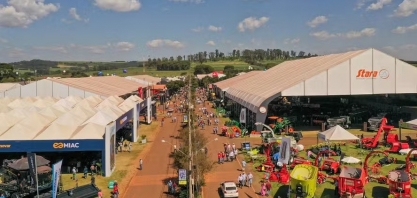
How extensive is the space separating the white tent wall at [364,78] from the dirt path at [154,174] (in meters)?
17.8

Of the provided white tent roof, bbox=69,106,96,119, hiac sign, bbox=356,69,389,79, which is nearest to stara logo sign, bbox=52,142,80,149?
white tent roof, bbox=69,106,96,119

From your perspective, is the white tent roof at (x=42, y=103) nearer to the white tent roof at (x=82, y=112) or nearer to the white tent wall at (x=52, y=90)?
the white tent wall at (x=52, y=90)

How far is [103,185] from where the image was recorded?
28.0m

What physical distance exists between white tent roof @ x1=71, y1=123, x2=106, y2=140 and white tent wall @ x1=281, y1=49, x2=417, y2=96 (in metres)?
24.9

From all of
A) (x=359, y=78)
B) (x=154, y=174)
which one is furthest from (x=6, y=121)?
(x=359, y=78)

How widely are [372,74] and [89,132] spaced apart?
34910mm

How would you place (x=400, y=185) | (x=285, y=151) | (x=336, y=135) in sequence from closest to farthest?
1. (x=400, y=185)
2. (x=285, y=151)
3. (x=336, y=135)

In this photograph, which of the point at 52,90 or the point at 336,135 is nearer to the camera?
the point at 336,135

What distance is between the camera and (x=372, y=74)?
4925cm

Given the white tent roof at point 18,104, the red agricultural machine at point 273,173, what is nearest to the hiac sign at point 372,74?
the red agricultural machine at point 273,173

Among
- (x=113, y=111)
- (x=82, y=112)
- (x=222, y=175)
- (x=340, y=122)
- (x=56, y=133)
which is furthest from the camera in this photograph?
(x=340, y=122)

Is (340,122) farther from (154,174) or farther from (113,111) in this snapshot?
(154,174)

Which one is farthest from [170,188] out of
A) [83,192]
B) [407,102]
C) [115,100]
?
[407,102]

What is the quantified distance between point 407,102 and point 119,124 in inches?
1970
